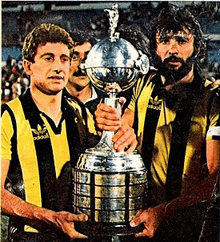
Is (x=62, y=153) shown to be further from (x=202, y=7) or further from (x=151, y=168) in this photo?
(x=202, y=7)

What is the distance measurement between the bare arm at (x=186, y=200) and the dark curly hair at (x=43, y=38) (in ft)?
1.81

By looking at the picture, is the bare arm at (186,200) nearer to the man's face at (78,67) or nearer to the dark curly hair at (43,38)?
the man's face at (78,67)

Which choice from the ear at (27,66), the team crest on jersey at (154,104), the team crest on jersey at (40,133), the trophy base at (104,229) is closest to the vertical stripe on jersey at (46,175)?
the team crest on jersey at (40,133)

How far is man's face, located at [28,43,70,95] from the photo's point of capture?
6.09ft

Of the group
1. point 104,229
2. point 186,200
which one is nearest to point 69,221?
point 104,229

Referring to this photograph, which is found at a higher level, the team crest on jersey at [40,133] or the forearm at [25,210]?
the team crest on jersey at [40,133]

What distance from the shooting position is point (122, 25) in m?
1.85

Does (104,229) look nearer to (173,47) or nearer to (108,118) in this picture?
(108,118)

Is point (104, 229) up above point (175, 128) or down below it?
below

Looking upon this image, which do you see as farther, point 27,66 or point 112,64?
point 27,66

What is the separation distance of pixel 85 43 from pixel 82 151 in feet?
1.11

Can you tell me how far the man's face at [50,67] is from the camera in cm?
186

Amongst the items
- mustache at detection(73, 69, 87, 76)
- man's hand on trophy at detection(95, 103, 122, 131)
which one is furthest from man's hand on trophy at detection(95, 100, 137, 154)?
mustache at detection(73, 69, 87, 76)

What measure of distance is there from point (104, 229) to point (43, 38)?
0.62m
